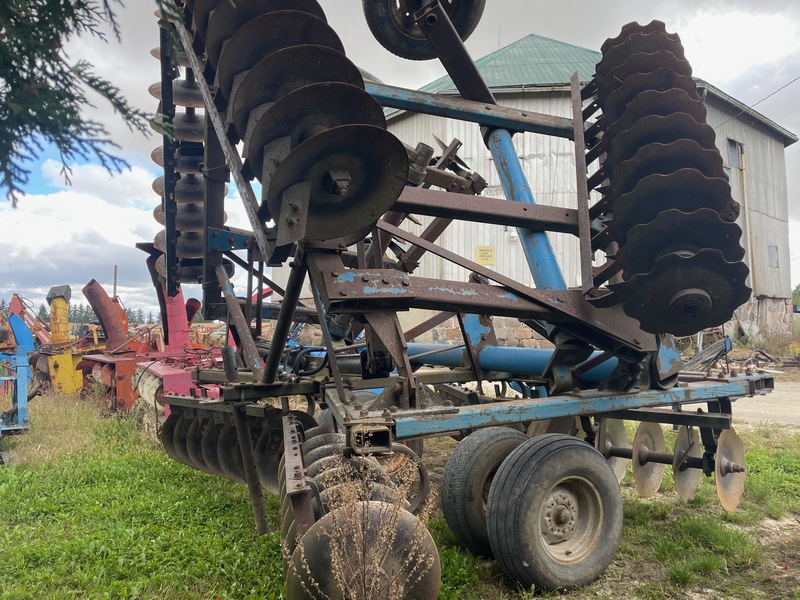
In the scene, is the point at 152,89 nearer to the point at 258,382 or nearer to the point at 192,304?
the point at 258,382

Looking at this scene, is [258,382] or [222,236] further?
[222,236]

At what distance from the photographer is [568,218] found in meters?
3.88

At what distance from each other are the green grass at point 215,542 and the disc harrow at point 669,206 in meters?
1.36

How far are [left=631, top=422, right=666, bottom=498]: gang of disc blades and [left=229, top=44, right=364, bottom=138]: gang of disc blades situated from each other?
3215 millimetres

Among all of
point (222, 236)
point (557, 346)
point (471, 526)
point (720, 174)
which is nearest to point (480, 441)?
point (471, 526)

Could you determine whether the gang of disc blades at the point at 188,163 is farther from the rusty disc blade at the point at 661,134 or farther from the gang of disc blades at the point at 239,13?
the rusty disc blade at the point at 661,134

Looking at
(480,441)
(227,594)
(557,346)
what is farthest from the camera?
(557,346)

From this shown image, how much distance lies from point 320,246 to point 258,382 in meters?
1.70

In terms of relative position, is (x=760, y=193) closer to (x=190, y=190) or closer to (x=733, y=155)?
(x=733, y=155)

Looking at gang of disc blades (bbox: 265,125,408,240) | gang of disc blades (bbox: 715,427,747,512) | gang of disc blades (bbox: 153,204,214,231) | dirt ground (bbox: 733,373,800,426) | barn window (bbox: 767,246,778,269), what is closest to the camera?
gang of disc blades (bbox: 265,125,408,240)

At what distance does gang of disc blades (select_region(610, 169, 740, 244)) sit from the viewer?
123 inches

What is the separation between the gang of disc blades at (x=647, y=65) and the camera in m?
3.55

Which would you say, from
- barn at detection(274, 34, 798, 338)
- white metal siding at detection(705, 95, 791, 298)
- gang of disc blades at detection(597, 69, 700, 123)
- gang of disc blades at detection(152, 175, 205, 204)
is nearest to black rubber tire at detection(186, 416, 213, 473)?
gang of disc blades at detection(152, 175, 205, 204)

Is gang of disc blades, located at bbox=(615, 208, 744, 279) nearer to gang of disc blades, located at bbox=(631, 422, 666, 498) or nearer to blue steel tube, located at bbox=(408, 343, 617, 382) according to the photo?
blue steel tube, located at bbox=(408, 343, 617, 382)
